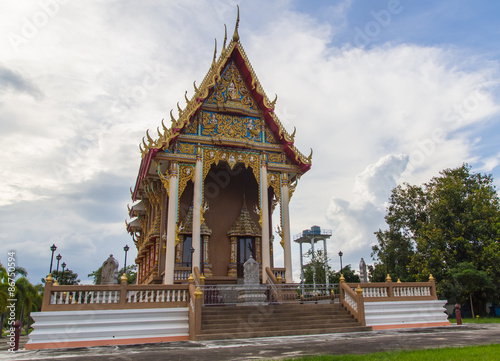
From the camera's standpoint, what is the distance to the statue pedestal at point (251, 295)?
13.0 metres

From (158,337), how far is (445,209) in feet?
57.9

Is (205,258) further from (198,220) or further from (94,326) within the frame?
(94,326)

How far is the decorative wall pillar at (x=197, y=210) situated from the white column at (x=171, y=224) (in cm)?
68

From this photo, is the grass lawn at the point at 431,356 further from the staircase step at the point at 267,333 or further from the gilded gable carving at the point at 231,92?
the gilded gable carving at the point at 231,92

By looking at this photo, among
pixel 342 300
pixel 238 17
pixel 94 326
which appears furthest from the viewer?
pixel 238 17

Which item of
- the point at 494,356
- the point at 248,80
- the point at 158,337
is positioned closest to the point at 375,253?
the point at 248,80

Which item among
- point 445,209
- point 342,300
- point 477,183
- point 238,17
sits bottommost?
point 342,300

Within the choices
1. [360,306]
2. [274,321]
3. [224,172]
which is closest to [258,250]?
[224,172]

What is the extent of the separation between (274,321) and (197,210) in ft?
17.4

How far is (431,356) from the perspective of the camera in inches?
244

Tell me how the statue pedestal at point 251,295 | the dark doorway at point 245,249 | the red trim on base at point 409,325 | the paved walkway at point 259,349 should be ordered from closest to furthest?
the paved walkway at point 259,349 → the red trim on base at point 409,325 → the statue pedestal at point 251,295 → the dark doorway at point 245,249

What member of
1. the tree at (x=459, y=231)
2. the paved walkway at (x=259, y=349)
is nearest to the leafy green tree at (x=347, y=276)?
the tree at (x=459, y=231)

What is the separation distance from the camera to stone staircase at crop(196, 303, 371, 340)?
10398 mm

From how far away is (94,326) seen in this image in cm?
1024
